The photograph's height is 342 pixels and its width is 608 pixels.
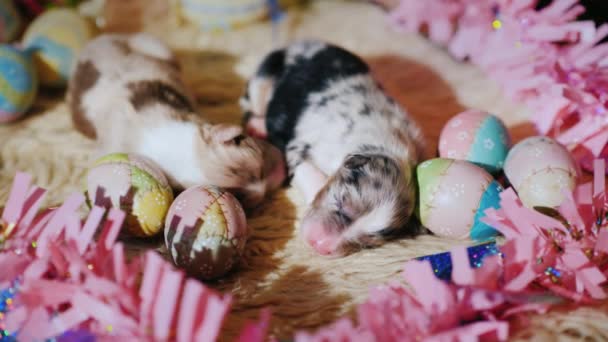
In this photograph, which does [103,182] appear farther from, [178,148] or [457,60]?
[457,60]

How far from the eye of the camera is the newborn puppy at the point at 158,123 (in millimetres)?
2084

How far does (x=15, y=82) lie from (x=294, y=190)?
1.32m

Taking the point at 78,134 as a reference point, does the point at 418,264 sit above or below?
above

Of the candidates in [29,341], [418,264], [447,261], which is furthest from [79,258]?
[447,261]

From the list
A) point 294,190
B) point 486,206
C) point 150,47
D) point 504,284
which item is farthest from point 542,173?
point 150,47

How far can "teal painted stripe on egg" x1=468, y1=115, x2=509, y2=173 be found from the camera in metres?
2.06

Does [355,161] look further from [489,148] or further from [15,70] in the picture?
[15,70]

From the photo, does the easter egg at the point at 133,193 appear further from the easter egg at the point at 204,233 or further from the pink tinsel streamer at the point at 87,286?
the pink tinsel streamer at the point at 87,286

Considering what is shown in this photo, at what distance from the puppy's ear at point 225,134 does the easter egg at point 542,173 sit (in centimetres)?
93

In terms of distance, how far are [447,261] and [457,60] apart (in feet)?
5.34

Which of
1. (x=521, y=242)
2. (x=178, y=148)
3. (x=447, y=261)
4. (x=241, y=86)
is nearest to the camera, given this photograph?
(x=521, y=242)

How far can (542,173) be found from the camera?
74.2 inches

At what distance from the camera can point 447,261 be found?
A: 1752 millimetres

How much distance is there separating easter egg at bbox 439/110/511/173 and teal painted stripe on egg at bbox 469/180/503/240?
0.56 ft
